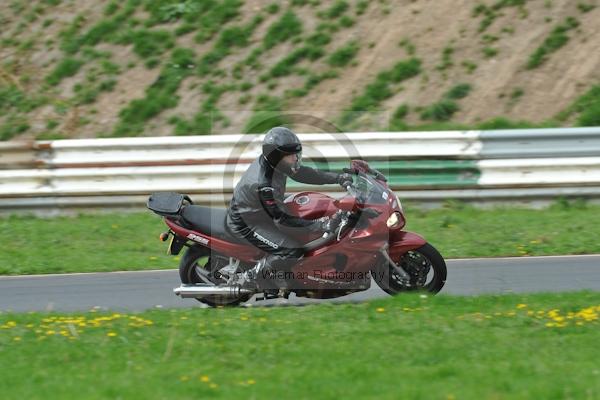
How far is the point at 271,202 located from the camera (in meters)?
8.38

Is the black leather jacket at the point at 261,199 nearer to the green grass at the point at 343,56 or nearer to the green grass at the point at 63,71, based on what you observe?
the green grass at the point at 343,56

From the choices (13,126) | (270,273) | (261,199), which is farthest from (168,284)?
(13,126)

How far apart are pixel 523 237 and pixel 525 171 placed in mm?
1745

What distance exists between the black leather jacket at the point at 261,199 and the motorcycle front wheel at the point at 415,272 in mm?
838

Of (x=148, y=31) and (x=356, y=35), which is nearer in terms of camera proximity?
(x=356, y=35)

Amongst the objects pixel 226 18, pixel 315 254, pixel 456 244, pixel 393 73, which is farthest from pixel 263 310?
pixel 226 18

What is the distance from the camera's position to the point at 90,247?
1206 centimetres

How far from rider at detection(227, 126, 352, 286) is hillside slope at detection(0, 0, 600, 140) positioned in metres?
6.93

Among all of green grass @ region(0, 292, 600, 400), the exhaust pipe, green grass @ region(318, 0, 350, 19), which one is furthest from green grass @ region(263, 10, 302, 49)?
green grass @ region(0, 292, 600, 400)

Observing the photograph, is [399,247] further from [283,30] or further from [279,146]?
[283,30]

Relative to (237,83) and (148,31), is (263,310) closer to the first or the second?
(237,83)

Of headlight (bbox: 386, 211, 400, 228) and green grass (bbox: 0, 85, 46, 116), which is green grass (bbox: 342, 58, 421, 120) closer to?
green grass (bbox: 0, 85, 46, 116)

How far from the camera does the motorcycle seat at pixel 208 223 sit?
8727 mm

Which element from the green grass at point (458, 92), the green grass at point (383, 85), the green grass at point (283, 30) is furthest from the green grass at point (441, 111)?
the green grass at point (283, 30)
